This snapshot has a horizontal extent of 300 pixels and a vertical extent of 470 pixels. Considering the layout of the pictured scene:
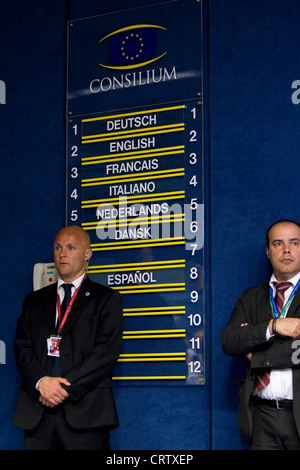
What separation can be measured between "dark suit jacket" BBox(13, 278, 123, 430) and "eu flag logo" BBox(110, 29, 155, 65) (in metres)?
1.64

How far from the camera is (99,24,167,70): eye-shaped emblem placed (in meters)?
4.77

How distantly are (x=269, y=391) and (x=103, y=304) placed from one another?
111 cm

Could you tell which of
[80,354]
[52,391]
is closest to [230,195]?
Result: [80,354]

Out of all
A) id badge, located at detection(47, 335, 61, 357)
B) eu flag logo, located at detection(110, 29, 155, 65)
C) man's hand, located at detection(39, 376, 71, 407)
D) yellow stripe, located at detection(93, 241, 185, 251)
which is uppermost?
eu flag logo, located at detection(110, 29, 155, 65)

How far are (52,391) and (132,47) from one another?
2422 mm

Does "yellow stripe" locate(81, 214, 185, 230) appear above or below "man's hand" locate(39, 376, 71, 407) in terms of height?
above

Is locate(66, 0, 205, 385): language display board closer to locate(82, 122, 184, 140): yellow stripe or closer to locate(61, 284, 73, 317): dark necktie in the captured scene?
locate(82, 122, 184, 140): yellow stripe

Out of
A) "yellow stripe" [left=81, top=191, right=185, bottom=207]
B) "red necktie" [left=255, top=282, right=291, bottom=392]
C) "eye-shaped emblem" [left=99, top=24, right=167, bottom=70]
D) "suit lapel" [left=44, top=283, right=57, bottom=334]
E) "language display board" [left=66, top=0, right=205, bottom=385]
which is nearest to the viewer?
"red necktie" [left=255, top=282, right=291, bottom=392]

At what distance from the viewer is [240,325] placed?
373cm

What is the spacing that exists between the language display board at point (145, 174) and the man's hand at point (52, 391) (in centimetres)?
71

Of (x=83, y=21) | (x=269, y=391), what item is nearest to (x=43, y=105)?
(x=83, y=21)

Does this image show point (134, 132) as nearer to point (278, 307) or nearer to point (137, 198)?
point (137, 198)

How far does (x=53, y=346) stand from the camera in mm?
4055

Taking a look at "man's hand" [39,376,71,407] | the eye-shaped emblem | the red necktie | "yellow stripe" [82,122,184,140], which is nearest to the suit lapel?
"man's hand" [39,376,71,407]
